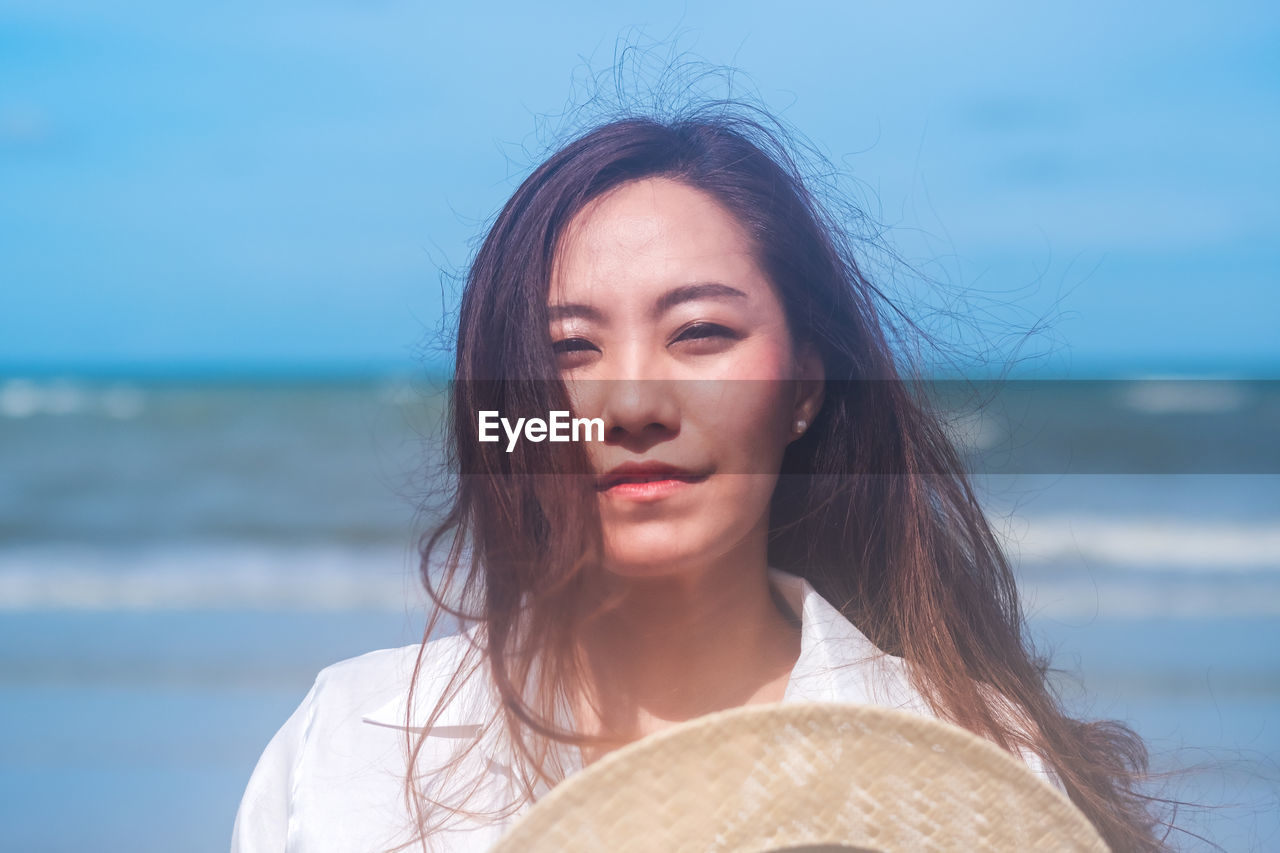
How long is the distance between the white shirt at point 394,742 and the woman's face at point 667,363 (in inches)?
6.6

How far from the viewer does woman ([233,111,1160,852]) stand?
91 cm

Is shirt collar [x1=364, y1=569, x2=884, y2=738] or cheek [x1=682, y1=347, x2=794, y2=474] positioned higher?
cheek [x1=682, y1=347, x2=794, y2=474]

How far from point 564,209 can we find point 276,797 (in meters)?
0.63

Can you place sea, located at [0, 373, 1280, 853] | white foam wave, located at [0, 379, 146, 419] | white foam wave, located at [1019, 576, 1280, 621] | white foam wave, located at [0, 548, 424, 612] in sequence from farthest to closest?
white foam wave, located at [0, 379, 146, 419] → white foam wave, located at [0, 548, 424, 612] → white foam wave, located at [1019, 576, 1280, 621] → sea, located at [0, 373, 1280, 853]

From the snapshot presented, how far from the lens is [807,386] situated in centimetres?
100

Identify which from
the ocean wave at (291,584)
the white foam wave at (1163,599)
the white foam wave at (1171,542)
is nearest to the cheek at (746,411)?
the ocean wave at (291,584)

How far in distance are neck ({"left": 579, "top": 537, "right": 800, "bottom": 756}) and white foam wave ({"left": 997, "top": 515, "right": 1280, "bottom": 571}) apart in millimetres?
2631

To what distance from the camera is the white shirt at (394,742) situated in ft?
3.22

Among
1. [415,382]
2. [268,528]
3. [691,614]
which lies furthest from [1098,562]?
[268,528]

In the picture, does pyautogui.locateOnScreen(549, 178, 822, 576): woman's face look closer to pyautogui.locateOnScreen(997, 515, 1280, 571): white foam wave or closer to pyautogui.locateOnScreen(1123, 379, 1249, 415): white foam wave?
pyautogui.locateOnScreen(997, 515, 1280, 571): white foam wave

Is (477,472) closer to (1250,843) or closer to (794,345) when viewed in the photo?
(794,345)

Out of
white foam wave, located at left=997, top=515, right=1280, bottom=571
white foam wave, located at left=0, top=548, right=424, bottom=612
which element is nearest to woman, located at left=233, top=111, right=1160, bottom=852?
white foam wave, located at left=997, top=515, right=1280, bottom=571

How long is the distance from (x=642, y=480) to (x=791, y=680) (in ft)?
0.88

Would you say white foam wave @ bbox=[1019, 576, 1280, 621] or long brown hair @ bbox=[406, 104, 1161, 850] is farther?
white foam wave @ bbox=[1019, 576, 1280, 621]
